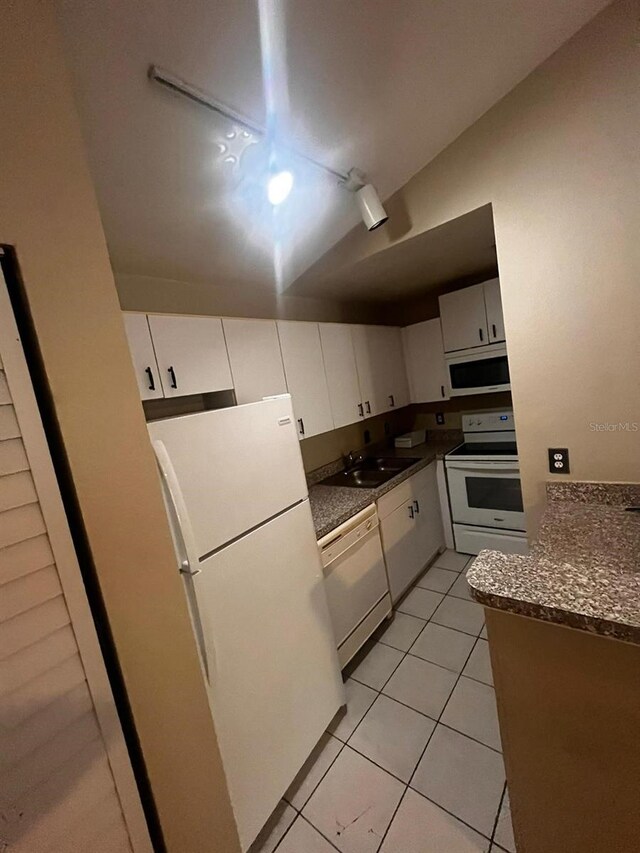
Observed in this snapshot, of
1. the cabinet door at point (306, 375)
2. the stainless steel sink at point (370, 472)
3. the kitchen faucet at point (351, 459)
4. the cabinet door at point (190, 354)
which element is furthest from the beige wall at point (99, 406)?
the kitchen faucet at point (351, 459)

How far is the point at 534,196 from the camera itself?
1.41 metres

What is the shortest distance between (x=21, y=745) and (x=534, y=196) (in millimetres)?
2208

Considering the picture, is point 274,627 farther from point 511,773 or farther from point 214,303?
point 214,303

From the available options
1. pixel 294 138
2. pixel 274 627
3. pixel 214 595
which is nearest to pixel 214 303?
pixel 294 138

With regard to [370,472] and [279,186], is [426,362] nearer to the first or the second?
[370,472]

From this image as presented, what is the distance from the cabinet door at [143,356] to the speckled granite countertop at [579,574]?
1413 mm

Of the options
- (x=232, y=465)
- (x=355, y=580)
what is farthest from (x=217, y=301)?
(x=355, y=580)

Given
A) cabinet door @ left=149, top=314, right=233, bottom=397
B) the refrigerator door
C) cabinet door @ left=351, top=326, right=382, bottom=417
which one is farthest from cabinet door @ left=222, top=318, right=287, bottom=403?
cabinet door @ left=351, top=326, right=382, bottom=417

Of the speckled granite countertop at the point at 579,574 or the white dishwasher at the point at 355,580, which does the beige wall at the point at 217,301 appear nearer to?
the white dishwasher at the point at 355,580

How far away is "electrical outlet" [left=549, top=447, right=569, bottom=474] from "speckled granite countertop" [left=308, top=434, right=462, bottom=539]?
3.31 ft

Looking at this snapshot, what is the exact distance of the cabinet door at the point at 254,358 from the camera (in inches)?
73.1

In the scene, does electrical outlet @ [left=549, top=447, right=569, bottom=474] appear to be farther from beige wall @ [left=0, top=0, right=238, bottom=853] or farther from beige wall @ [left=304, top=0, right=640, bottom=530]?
beige wall @ [left=0, top=0, right=238, bottom=853]

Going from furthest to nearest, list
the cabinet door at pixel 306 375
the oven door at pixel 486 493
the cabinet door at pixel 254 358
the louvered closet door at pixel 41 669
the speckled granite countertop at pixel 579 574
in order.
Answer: the oven door at pixel 486 493
the cabinet door at pixel 306 375
the cabinet door at pixel 254 358
the speckled granite countertop at pixel 579 574
the louvered closet door at pixel 41 669
